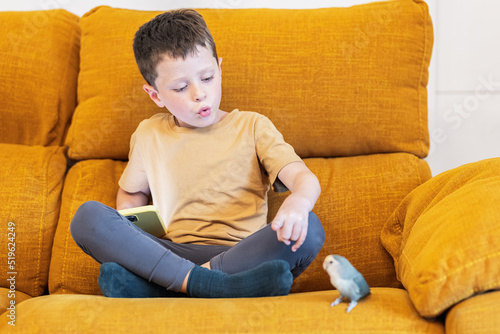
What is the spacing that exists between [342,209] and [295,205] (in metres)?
0.41

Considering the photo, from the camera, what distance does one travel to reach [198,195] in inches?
53.4

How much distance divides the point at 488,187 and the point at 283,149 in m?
0.47

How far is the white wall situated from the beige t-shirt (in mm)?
729

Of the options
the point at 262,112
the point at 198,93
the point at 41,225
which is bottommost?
the point at 41,225

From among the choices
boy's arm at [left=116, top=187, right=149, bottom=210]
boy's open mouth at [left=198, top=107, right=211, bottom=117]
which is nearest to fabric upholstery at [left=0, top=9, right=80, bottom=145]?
boy's arm at [left=116, top=187, right=149, bottom=210]

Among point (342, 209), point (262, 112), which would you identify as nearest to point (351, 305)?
point (342, 209)

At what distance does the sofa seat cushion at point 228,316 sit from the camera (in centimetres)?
89

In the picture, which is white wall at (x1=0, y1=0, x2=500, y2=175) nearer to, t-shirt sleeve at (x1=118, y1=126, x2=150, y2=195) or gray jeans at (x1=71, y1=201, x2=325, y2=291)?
t-shirt sleeve at (x1=118, y1=126, x2=150, y2=195)

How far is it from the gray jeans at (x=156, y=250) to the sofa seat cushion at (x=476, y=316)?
1.09 feet

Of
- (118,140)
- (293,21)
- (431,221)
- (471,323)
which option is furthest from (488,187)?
(118,140)

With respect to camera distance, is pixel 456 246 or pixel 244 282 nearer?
pixel 456 246

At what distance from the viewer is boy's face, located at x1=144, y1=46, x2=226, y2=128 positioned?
127 cm

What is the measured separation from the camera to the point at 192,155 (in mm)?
1381

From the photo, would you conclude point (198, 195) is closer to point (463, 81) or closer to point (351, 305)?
point (351, 305)
